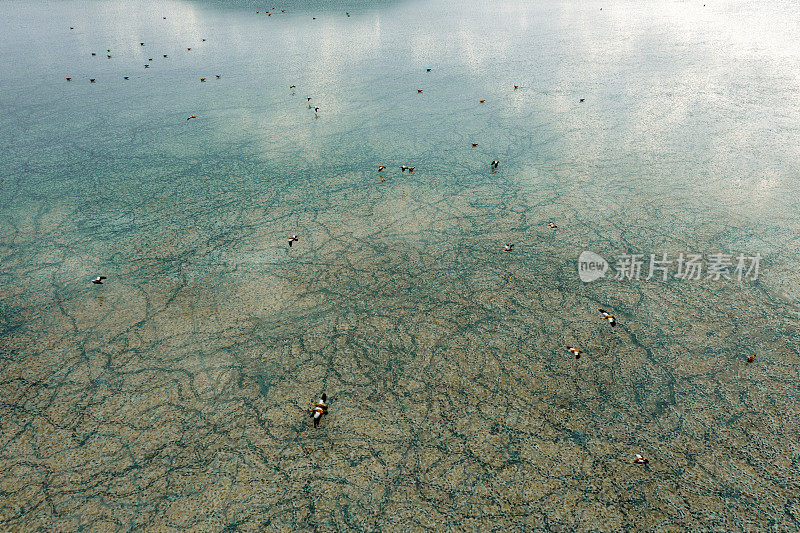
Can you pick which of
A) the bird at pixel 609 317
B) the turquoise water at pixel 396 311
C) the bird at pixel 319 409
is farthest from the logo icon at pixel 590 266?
the bird at pixel 319 409

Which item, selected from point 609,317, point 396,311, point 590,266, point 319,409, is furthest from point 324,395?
point 590,266

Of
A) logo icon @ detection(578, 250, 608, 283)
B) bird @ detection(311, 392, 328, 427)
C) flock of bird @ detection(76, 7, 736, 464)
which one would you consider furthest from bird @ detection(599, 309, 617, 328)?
bird @ detection(311, 392, 328, 427)

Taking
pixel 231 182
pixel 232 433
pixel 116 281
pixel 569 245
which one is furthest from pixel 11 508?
pixel 569 245

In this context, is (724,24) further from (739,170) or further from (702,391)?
(702,391)

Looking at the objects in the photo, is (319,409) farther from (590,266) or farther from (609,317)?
(590,266)

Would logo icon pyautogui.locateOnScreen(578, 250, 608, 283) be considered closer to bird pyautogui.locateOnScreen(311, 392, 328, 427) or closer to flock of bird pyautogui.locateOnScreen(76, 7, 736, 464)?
flock of bird pyautogui.locateOnScreen(76, 7, 736, 464)

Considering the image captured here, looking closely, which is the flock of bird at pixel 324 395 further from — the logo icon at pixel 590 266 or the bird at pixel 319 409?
the logo icon at pixel 590 266
